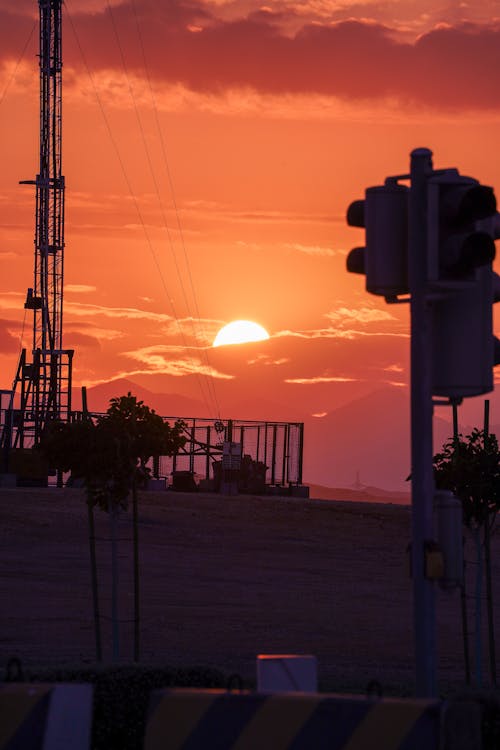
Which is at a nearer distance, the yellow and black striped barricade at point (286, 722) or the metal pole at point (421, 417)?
the yellow and black striped barricade at point (286, 722)

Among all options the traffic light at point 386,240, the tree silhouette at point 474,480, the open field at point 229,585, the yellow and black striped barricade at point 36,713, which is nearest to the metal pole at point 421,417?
the traffic light at point 386,240

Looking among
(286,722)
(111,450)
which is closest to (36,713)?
(286,722)

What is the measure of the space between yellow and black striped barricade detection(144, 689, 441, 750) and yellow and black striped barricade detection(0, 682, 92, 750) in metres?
0.48

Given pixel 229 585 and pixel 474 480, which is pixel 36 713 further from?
pixel 229 585

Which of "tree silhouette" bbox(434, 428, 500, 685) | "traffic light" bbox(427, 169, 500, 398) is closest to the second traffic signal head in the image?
"traffic light" bbox(427, 169, 500, 398)

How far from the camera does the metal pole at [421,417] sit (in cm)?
996

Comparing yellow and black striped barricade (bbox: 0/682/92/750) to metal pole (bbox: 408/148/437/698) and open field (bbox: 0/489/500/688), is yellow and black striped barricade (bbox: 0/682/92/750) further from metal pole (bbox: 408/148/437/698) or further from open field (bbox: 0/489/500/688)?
open field (bbox: 0/489/500/688)

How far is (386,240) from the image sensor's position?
10.6 meters

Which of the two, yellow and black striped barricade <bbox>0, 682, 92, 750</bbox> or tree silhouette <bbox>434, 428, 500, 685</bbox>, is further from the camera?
tree silhouette <bbox>434, 428, 500, 685</bbox>

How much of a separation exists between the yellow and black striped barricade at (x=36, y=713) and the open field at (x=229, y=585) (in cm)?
794

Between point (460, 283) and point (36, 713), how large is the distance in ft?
13.6

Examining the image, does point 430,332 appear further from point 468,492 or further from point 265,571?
point 265,571

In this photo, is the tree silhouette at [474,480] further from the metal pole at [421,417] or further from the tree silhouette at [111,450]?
A: the metal pole at [421,417]

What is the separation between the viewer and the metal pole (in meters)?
9.96
